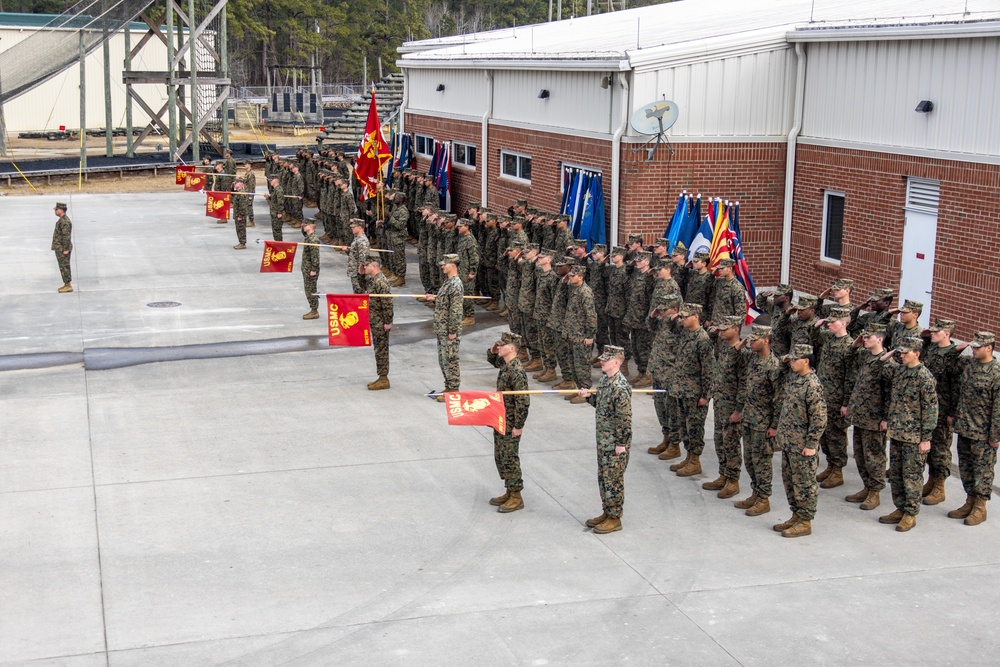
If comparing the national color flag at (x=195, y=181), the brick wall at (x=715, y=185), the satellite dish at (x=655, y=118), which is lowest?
the national color flag at (x=195, y=181)

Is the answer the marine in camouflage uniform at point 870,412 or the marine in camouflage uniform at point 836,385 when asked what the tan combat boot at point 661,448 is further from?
the marine in camouflage uniform at point 870,412

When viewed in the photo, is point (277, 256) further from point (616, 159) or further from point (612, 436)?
point (612, 436)

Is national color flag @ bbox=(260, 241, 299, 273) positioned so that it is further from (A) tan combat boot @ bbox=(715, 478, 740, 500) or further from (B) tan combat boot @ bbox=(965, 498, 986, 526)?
(B) tan combat boot @ bbox=(965, 498, 986, 526)

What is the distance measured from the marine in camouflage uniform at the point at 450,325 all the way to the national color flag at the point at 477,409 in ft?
12.9

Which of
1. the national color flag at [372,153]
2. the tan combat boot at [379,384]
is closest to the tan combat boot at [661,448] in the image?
the tan combat boot at [379,384]

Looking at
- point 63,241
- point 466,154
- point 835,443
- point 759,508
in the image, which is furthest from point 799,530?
point 466,154

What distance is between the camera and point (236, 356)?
16.2 m

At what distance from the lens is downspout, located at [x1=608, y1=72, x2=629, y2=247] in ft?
58.5

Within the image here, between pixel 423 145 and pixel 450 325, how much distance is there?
1741 centimetres

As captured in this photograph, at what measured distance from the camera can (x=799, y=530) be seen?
9.87 meters

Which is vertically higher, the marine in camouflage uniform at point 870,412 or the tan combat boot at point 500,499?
the marine in camouflage uniform at point 870,412

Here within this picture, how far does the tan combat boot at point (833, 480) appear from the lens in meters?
11.2

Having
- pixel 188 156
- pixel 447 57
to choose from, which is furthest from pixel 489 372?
pixel 188 156

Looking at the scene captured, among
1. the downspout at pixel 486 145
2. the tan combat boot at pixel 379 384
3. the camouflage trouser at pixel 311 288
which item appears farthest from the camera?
the downspout at pixel 486 145
